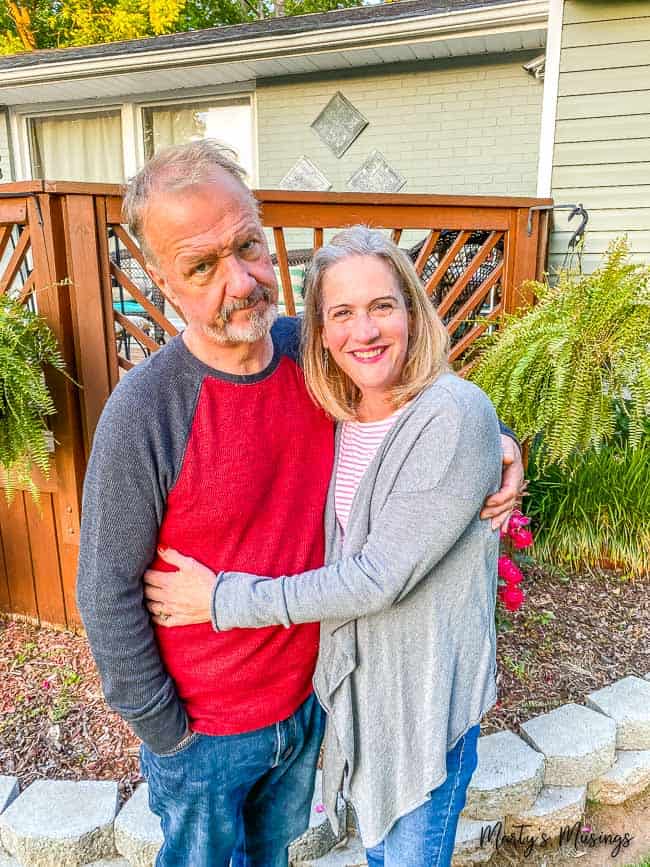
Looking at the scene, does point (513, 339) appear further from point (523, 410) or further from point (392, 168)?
point (392, 168)

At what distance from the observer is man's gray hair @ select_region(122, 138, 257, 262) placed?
113cm

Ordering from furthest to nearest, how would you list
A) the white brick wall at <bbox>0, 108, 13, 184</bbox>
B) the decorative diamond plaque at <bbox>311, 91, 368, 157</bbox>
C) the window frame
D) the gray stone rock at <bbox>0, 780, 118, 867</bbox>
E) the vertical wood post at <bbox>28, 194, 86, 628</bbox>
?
the white brick wall at <bbox>0, 108, 13, 184</bbox> < the window frame < the decorative diamond plaque at <bbox>311, 91, 368, 157</bbox> < the vertical wood post at <bbox>28, 194, 86, 628</bbox> < the gray stone rock at <bbox>0, 780, 118, 867</bbox>

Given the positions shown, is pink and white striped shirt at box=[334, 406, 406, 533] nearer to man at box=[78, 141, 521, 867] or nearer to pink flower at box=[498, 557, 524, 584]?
man at box=[78, 141, 521, 867]

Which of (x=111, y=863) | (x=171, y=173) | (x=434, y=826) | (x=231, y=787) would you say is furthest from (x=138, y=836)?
(x=171, y=173)

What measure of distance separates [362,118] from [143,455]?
250 inches

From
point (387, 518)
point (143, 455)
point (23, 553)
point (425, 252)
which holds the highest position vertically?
point (425, 252)

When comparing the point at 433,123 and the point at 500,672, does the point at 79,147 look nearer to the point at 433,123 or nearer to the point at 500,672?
the point at 433,123

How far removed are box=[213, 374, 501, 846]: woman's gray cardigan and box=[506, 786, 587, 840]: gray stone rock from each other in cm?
102

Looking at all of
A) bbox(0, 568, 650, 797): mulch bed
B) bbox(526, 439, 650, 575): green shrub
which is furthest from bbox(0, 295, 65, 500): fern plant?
bbox(526, 439, 650, 575): green shrub

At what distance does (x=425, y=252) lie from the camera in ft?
9.40

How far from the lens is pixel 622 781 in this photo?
2203mm

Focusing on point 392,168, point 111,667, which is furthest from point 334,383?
point 392,168

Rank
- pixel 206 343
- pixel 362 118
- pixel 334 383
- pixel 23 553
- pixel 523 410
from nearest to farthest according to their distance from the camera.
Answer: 1. pixel 206 343
2. pixel 334 383
3. pixel 523 410
4. pixel 23 553
5. pixel 362 118

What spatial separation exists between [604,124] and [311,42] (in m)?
2.97
